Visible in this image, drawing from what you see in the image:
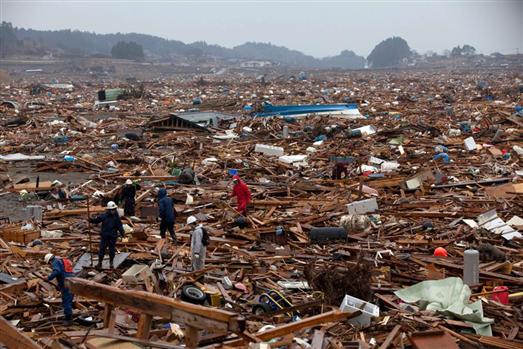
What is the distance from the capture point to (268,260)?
922cm

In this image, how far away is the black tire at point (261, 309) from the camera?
711 cm

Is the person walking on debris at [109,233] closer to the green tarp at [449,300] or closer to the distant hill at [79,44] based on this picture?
the green tarp at [449,300]

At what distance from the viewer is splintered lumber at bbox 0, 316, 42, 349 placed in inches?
205

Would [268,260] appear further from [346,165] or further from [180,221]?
[346,165]

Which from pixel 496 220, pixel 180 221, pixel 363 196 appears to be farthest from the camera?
pixel 363 196

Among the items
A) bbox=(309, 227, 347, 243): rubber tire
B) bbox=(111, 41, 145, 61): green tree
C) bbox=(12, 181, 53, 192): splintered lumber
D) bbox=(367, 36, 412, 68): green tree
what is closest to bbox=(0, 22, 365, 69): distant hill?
bbox=(111, 41, 145, 61): green tree

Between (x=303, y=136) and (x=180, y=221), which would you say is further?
(x=303, y=136)

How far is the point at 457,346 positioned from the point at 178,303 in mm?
3116

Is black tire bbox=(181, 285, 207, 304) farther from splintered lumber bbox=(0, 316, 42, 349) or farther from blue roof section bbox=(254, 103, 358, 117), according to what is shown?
blue roof section bbox=(254, 103, 358, 117)

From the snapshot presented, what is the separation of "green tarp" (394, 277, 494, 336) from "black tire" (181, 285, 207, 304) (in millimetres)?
2505

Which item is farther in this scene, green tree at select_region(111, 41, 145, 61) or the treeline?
green tree at select_region(111, 41, 145, 61)

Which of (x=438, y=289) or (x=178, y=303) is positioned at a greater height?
(x=178, y=303)

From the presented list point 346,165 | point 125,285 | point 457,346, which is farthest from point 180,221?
point 457,346

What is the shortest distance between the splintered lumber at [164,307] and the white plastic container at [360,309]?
7.83ft
